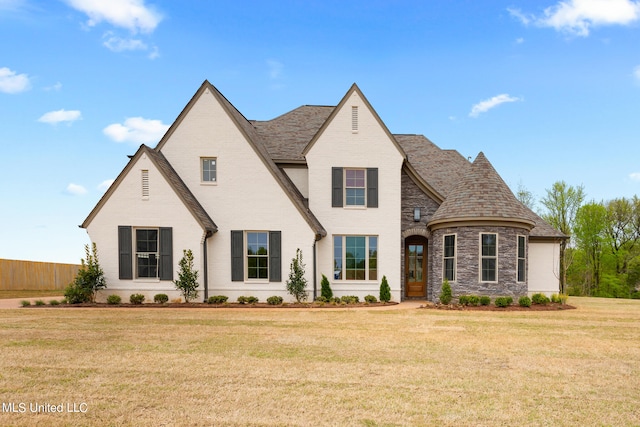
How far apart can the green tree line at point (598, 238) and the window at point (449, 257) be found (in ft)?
75.4

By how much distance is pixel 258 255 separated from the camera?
18.7 metres

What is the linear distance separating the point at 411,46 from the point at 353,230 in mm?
7942

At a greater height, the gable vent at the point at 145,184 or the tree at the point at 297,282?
the gable vent at the point at 145,184

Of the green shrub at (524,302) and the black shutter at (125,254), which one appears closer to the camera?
the green shrub at (524,302)

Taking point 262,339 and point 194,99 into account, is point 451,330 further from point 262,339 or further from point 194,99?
point 194,99

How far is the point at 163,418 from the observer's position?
216 inches

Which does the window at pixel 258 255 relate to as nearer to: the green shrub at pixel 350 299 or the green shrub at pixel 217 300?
the green shrub at pixel 217 300

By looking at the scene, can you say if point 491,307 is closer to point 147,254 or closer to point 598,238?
point 147,254

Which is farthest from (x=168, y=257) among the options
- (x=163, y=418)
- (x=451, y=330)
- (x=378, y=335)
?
(x=163, y=418)

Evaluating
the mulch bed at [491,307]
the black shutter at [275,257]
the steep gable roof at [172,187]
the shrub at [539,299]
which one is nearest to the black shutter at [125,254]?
the steep gable roof at [172,187]

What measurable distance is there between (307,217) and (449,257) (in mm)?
6330

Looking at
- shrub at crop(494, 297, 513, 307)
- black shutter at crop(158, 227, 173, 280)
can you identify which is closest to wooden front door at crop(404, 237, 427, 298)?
shrub at crop(494, 297, 513, 307)

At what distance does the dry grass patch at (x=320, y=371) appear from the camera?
5750mm

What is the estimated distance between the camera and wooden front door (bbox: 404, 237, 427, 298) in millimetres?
20781
